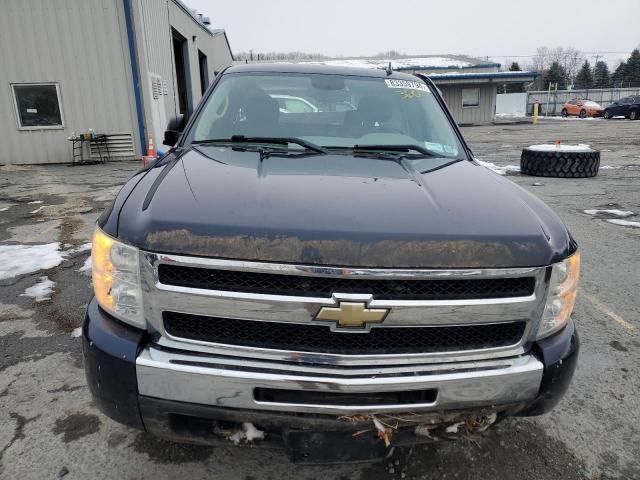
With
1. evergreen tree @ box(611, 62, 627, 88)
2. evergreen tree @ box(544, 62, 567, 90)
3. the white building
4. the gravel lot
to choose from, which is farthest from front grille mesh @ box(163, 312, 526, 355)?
evergreen tree @ box(611, 62, 627, 88)

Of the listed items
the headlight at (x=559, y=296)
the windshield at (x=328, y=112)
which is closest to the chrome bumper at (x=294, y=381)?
the headlight at (x=559, y=296)

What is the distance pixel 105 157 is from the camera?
12844 millimetres

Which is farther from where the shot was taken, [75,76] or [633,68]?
[633,68]

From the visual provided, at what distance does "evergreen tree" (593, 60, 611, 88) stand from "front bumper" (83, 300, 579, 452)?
81.4 metres

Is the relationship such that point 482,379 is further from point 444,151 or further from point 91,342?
point 444,151

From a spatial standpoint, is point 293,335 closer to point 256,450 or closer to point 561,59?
point 256,450

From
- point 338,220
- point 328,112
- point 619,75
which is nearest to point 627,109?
point 328,112

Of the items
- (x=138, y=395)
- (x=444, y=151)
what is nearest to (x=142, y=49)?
(x=444, y=151)

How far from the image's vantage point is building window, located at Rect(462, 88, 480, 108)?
31.1m

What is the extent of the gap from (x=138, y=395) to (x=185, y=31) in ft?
61.3

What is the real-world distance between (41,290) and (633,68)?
86142mm

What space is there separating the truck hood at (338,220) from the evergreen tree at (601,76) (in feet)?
266

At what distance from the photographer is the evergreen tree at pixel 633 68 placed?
67450mm

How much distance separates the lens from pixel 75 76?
12211 mm
